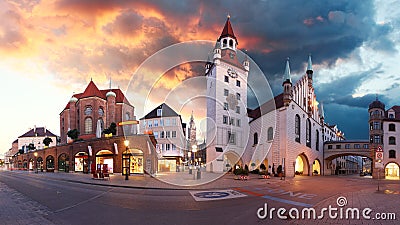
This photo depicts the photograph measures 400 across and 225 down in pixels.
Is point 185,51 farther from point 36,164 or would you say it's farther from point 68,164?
point 36,164

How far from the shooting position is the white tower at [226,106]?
58.5m

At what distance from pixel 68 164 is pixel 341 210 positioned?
4929 centimetres

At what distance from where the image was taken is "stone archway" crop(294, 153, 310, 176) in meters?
54.0

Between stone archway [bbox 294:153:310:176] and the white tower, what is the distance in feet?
40.2

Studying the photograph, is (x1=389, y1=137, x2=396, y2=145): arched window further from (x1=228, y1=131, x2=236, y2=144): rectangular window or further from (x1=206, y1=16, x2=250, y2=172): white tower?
(x1=228, y1=131, x2=236, y2=144): rectangular window

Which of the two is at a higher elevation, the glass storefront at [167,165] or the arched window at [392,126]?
the arched window at [392,126]

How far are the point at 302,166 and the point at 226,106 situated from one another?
65.3 feet

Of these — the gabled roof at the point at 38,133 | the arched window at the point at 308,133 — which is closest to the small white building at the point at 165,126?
the arched window at the point at 308,133

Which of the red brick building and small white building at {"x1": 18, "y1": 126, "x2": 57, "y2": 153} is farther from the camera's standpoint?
small white building at {"x1": 18, "y1": 126, "x2": 57, "y2": 153}

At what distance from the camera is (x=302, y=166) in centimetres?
5647

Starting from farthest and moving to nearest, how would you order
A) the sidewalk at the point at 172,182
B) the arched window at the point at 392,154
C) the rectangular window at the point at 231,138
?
the rectangular window at the point at 231,138 → the arched window at the point at 392,154 → the sidewalk at the point at 172,182

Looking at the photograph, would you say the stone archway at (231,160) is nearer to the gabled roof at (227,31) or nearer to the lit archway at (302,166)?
the lit archway at (302,166)

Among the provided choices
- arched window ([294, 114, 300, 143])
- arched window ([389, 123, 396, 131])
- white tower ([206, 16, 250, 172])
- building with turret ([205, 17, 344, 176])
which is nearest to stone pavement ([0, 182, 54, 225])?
Answer: building with turret ([205, 17, 344, 176])

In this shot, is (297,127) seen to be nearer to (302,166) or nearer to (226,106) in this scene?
(302,166)
